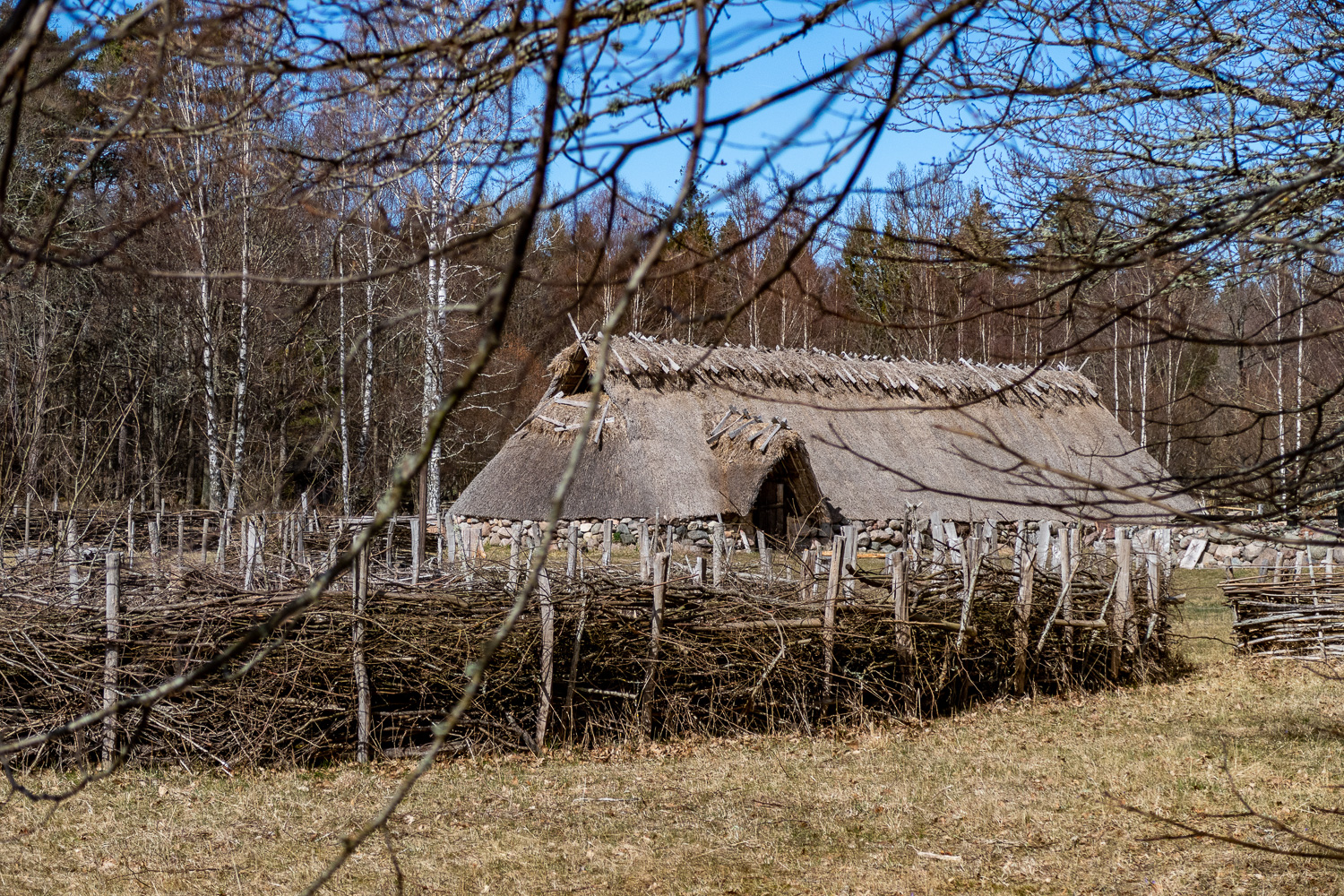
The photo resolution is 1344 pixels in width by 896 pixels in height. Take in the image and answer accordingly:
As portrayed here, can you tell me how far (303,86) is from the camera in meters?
2.31

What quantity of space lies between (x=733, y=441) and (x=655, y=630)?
1215 centimetres

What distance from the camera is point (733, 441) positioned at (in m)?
20.3

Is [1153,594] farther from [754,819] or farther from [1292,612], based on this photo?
[754,819]

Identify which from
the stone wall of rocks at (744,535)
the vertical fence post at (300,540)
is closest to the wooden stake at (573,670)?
the vertical fence post at (300,540)

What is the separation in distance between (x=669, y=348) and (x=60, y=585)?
574 inches

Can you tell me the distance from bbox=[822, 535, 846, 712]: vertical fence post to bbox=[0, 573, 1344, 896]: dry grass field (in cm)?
45

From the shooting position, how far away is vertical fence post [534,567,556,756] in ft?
26.2

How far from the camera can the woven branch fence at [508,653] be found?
7520mm

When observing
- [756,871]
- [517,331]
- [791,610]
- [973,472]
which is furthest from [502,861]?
[517,331]

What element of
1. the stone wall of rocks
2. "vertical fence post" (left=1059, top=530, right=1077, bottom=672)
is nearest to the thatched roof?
the stone wall of rocks

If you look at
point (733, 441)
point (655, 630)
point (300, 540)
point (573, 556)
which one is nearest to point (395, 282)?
point (733, 441)

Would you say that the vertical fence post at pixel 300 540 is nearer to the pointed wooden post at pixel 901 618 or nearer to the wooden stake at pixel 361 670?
the wooden stake at pixel 361 670

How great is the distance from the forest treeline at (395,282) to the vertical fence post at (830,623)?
2259 millimetres

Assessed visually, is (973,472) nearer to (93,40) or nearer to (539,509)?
(539,509)
